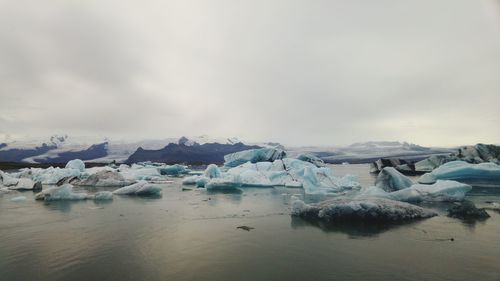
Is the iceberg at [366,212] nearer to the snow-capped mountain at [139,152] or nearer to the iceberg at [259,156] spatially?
the iceberg at [259,156]

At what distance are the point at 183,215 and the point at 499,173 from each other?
65.4 feet

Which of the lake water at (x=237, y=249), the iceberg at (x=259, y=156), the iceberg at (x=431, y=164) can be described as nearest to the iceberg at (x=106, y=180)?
the lake water at (x=237, y=249)

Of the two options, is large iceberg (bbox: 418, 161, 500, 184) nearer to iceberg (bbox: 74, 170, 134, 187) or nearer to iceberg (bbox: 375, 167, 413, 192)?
iceberg (bbox: 375, 167, 413, 192)

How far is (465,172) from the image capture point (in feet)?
66.4

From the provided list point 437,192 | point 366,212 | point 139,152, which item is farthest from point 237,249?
point 139,152

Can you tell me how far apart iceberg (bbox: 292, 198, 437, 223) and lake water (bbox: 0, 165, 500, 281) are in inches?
18.6

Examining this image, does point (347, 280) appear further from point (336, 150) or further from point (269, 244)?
point (336, 150)

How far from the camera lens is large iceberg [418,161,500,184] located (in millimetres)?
19938

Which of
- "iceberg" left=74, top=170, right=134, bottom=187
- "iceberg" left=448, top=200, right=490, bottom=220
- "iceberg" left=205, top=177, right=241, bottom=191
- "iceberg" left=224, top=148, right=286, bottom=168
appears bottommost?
"iceberg" left=448, top=200, right=490, bottom=220

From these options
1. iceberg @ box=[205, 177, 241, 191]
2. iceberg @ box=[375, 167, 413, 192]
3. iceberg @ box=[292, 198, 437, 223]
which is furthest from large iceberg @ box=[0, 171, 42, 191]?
iceberg @ box=[375, 167, 413, 192]

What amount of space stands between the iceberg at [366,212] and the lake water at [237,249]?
0.47 metres

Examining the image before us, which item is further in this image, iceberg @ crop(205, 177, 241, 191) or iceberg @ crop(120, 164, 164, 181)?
iceberg @ crop(120, 164, 164, 181)

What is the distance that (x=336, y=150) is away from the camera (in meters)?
133

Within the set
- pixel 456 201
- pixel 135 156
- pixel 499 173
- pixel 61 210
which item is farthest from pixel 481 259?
pixel 135 156
